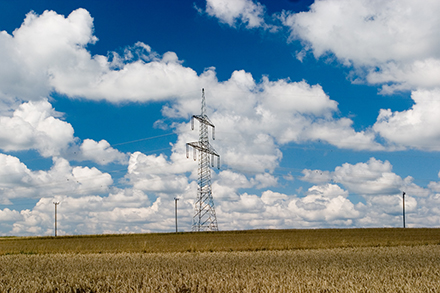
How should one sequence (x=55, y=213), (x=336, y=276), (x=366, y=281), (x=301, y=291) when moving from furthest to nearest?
(x=55, y=213)
(x=336, y=276)
(x=366, y=281)
(x=301, y=291)

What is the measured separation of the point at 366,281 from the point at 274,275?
282cm

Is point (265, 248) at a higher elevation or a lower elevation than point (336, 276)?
lower

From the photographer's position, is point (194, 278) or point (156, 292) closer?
point (156, 292)

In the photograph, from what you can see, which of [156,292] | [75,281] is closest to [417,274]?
[156,292]

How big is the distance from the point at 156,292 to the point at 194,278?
2.02 m

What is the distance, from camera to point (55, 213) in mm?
125125

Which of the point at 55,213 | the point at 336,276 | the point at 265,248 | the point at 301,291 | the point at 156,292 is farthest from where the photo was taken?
the point at 55,213

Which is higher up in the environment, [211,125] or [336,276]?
[211,125]

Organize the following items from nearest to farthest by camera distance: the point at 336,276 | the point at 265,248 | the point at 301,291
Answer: the point at 301,291
the point at 336,276
the point at 265,248

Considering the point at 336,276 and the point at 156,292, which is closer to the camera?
the point at 156,292

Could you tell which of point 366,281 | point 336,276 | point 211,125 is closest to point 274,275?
point 336,276

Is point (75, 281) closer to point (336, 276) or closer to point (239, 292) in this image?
point (239, 292)

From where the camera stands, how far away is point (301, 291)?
30.7 ft

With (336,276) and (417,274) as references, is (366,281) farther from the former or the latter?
(417,274)
